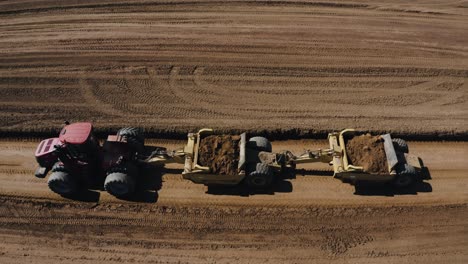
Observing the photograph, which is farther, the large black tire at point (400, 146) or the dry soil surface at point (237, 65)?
the dry soil surface at point (237, 65)

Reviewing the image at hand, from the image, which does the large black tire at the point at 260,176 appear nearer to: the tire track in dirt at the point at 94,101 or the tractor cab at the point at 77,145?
the tractor cab at the point at 77,145

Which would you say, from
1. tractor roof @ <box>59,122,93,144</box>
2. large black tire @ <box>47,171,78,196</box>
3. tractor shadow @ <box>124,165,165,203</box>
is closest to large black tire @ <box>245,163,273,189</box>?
tractor shadow @ <box>124,165,165,203</box>

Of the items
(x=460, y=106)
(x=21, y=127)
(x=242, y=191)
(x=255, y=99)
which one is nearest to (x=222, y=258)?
(x=242, y=191)

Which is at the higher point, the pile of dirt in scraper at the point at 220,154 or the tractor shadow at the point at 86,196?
the pile of dirt in scraper at the point at 220,154

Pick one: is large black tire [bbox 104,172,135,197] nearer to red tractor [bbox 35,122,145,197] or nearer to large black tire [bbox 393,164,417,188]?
red tractor [bbox 35,122,145,197]

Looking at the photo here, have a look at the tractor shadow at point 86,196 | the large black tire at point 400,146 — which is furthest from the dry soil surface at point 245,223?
the large black tire at point 400,146

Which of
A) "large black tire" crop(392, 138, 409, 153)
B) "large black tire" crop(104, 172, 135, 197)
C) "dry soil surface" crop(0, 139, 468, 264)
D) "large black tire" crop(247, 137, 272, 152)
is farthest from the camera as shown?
"large black tire" crop(247, 137, 272, 152)
